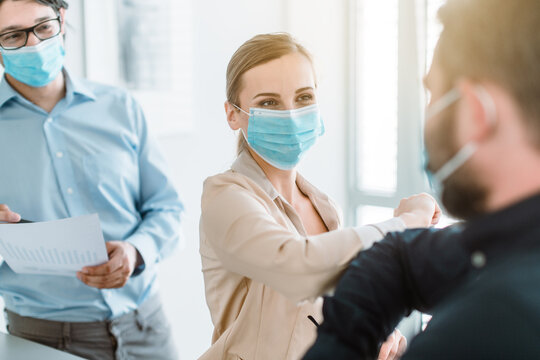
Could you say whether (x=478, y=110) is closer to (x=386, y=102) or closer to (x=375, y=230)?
(x=375, y=230)

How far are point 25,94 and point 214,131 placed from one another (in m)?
1.52

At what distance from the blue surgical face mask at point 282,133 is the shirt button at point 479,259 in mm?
725

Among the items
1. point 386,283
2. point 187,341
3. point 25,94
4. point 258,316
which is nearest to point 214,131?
point 187,341

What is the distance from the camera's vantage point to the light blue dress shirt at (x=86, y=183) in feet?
5.63

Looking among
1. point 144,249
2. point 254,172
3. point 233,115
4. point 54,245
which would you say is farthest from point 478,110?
point 144,249

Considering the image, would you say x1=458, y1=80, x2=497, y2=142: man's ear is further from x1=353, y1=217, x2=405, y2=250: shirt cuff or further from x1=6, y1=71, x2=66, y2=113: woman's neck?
x1=6, y1=71, x2=66, y2=113: woman's neck

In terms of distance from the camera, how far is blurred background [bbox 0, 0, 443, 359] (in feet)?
8.87

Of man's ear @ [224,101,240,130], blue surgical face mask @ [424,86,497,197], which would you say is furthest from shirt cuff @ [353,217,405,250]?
man's ear @ [224,101,240,130]

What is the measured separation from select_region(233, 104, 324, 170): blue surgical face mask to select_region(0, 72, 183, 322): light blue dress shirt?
2.34ft

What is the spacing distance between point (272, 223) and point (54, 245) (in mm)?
751

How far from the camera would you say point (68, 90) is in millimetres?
1845

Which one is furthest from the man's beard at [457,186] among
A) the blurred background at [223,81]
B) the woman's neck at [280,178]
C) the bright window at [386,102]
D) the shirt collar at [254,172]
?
the bright window at [386,102]

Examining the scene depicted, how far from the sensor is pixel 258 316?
115 cm

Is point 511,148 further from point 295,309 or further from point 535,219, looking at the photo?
point 295,309
